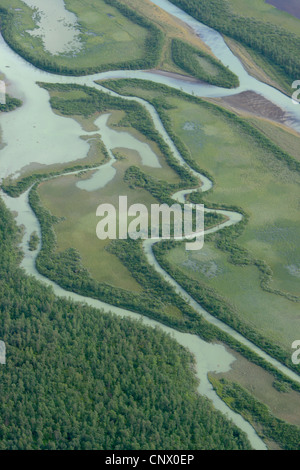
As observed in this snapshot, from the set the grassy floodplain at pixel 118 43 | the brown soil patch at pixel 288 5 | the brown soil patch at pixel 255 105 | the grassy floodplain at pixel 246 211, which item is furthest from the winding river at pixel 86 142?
the brown soil patch at pixel 288 5

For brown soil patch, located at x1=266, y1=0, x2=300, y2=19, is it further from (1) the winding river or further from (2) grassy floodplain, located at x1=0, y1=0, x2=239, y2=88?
(2) grassy floodplain, located at x1=0, y1=0, x2=239, y2=88

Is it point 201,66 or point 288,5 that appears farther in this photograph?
point 288,5

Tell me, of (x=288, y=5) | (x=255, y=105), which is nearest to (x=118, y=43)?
(x=255, y=105)

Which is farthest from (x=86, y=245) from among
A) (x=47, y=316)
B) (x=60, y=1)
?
(x=60, y=1)

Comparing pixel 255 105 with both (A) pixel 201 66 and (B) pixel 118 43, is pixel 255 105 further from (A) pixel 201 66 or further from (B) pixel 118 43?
(B) pixel 118 43

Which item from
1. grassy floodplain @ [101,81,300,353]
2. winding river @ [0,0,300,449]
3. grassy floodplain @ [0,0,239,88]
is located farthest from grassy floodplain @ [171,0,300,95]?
grassy floodplain @ [101,81,300,353]

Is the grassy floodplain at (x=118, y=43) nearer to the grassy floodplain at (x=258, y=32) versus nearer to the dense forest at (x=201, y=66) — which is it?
the dense forest at (x=201, y=66)
